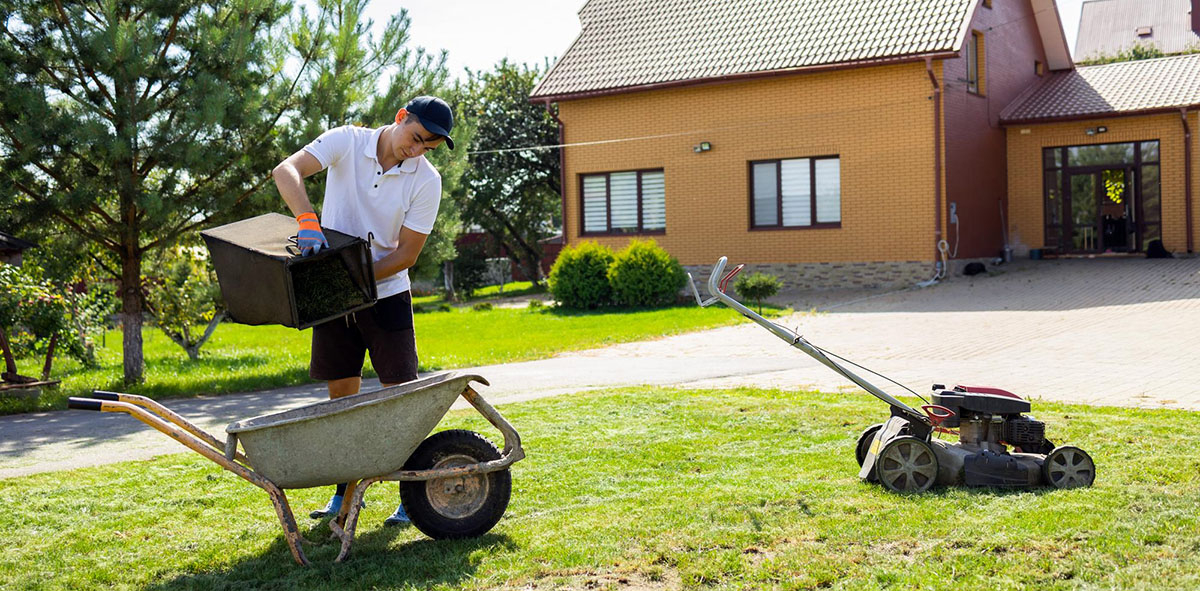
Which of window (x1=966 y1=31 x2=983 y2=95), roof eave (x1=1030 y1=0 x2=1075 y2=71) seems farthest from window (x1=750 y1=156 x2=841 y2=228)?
roof eave (x1=1030 y1=0 x2=1075 y2=71)

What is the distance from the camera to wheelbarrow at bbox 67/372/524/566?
169 inches

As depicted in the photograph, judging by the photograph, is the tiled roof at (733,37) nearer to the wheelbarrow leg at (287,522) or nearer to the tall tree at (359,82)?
the tall tree at (359,82)

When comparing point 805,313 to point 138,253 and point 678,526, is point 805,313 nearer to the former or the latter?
point 138,253

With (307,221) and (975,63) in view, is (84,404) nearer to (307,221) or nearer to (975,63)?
(307,221)

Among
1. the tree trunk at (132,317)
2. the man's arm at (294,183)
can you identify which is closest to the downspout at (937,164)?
the tree trunk at (132,317)

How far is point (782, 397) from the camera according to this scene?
348 inches

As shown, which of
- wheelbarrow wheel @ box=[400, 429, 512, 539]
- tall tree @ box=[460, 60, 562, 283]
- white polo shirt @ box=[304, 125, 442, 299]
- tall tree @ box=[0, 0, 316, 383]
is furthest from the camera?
tall tree @ box=[460, 60, 562, 283]

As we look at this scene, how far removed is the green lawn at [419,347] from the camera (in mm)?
11258

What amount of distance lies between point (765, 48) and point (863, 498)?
1946cm

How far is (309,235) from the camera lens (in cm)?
438

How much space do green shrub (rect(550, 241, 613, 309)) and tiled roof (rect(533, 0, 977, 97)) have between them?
15.0 feet

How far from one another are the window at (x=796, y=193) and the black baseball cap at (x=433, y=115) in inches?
735

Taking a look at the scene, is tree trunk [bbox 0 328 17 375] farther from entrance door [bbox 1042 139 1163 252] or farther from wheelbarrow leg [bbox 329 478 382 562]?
entrance door [bbox 1042 139 1163 252]

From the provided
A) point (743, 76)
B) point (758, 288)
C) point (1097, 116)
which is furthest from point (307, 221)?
point (1097, 116)
